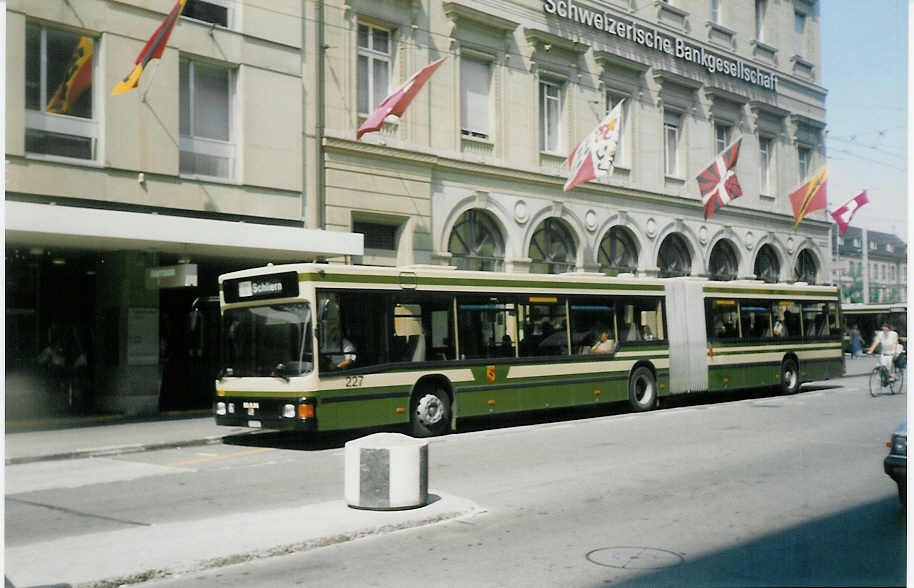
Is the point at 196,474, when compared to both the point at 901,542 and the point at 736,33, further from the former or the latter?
the point at 736,33

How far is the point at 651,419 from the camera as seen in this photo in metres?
18.0

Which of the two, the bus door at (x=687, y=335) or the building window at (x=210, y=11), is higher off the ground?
the building window at (x=210, y=11)

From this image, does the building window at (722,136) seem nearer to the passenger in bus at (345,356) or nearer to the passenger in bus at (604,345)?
the passenger in bus at (604,345)

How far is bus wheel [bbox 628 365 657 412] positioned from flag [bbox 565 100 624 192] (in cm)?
659

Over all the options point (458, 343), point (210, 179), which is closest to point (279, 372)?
point (458, 343)

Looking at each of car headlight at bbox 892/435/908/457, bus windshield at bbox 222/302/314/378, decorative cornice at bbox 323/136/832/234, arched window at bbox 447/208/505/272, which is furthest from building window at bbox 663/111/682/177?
car headlight at bbox 892/435/908/457

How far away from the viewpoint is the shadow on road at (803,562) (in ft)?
20.9

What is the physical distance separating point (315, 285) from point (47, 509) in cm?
537

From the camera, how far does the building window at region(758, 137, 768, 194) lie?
107 feet

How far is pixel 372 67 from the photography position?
23.0 metres

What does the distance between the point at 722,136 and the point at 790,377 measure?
11.5 m

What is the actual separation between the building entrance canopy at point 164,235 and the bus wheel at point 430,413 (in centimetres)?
517

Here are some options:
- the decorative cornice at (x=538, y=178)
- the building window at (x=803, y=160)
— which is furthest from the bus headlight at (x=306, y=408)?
the building window at (x=803, y=160)

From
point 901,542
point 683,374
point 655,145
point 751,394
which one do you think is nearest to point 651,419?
point 683,374
